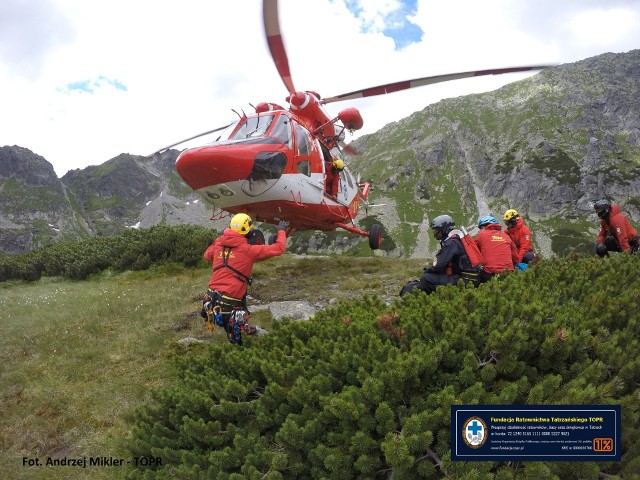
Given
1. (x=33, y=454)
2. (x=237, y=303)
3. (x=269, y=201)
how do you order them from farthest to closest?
(x=269, y=201) < (x=237, y=303) < (x=33, y=454)

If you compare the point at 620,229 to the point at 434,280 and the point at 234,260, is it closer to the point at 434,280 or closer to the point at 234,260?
the point at 434,280

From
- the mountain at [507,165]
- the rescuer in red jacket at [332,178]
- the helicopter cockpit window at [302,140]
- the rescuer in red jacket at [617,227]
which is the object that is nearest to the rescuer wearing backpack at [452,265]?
the rescuer in red jacket at [617,227]

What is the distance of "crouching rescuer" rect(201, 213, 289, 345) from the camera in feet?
23.4

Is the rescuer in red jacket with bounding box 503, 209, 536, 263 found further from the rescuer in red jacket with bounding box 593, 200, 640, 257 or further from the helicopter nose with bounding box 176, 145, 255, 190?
the helicopter nose with bounding box 176, 145, 255, 190

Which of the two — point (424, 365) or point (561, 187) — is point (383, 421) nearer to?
point (424, 365)

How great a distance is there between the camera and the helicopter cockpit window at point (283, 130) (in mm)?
12516

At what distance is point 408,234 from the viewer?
12812 centimetres

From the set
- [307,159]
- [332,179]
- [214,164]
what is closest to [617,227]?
[332,179]

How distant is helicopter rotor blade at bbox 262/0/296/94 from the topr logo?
10458 millimetres

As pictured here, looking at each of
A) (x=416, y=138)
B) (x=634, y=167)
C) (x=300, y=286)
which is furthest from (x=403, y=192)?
(x=300, y=286)

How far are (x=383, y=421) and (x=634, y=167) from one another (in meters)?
161

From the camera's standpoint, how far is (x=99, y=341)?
28.2 feet

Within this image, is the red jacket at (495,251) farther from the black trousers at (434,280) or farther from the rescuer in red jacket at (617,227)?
the rescuer in red jacket at (617,227)

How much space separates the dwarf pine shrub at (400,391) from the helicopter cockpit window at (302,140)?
901 centimetres
